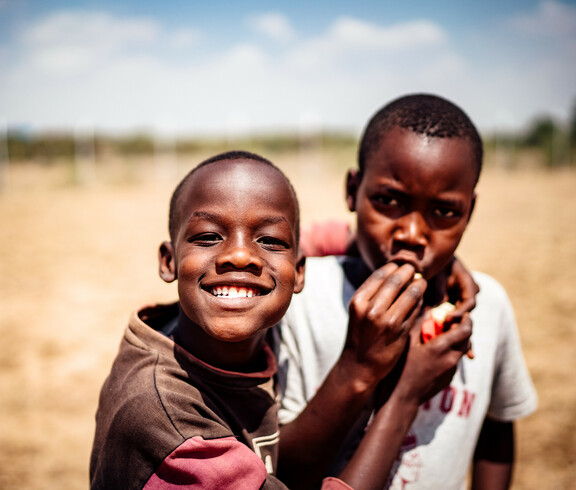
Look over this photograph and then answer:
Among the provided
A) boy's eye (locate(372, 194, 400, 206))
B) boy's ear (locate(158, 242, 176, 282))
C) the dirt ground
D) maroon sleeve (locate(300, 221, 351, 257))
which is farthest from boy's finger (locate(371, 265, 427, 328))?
the dirt ground

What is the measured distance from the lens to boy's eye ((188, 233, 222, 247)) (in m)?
1.33

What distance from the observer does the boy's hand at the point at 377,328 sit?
4.34ft

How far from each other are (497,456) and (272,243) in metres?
1.23

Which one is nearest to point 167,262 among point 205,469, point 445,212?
point 205,469

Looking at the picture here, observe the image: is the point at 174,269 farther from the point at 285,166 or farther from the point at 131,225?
the point at 285,166

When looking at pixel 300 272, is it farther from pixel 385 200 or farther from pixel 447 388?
pixel 447 388

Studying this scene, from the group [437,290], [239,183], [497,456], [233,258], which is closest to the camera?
[233,258]

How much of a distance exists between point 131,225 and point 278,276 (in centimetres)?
1033

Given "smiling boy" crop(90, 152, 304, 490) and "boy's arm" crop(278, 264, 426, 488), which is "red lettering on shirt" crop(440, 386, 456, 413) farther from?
"smiling boy" crop(90, 152, 304, 490)

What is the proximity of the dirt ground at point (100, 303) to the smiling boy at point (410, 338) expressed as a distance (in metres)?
1.89

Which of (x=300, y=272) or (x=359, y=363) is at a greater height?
(x=300, y=272)

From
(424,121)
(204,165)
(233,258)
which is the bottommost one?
(233,258)

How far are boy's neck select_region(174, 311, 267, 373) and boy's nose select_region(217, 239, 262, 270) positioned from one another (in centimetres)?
23

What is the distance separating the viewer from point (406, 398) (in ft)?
4.67
